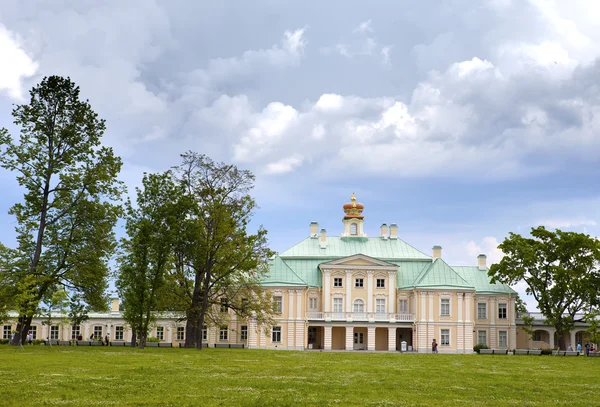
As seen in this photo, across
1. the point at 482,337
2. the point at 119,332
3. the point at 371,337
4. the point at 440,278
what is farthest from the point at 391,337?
the point at 119,332

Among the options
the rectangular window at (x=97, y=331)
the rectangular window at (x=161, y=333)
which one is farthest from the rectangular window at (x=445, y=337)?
the rectangular window at (x=97, y=331)

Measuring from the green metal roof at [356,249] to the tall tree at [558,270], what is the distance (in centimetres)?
1183

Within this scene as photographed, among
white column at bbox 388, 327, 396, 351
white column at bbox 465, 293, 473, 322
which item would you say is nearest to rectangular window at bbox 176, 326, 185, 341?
white column at bbox 388, 327, 396, 351

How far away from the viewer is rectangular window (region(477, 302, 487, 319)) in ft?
230

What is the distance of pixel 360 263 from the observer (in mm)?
66938

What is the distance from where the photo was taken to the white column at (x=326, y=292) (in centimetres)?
6625

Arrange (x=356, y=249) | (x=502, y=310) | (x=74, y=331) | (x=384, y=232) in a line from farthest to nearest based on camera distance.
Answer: (x=384, y=232), (x=74, y=331), (x=356, y=249), (x=502, y=310)

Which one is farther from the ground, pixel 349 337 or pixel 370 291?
pixel 370 291

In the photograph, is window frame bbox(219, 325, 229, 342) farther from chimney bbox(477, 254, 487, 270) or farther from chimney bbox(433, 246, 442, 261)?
chimney bbox(477, 254, 487, 270)

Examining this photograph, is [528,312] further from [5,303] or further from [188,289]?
[5,303]

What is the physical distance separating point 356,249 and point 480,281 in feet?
42.3

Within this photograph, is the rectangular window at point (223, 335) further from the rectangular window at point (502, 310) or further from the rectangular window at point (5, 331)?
the rectangular window at point (502, 310)

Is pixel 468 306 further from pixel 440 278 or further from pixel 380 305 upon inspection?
pixel 380 305

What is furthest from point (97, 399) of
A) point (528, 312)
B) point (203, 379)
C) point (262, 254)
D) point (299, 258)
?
point (528, 312)
